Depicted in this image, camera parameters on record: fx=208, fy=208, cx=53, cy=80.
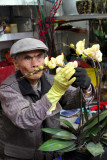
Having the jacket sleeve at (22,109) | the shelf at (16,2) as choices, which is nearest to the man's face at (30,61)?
the jacket sleeve at (22,109)

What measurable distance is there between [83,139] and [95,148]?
11 cm

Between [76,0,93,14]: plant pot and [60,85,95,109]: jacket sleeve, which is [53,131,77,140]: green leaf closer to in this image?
[60,85,95,109]: jacket sleeve

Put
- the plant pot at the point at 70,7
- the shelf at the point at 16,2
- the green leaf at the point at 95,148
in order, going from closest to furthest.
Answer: the green leaf at the point at 95,148 → the shelf at the point at 16,2 → the plant pot at the point at 70,7

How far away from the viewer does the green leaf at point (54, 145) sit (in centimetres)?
100

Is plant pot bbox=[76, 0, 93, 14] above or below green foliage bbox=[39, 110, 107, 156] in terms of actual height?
above

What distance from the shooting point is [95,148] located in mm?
1005

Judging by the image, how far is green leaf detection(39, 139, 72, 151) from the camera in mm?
1004

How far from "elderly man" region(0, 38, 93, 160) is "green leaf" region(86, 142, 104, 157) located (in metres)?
0.27

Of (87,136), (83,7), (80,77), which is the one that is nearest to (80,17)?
(83,7)

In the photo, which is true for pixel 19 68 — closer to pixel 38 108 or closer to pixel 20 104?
pixel 20 104

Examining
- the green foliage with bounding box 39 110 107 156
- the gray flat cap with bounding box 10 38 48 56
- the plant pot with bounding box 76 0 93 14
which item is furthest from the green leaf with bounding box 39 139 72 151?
the plant pot with bounding box 76 0 93 14

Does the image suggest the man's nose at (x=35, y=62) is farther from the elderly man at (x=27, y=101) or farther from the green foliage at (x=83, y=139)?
the green foliage at (x=83, y=139)

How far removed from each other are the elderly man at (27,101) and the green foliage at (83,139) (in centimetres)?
14

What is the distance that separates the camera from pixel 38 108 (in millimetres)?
1065
